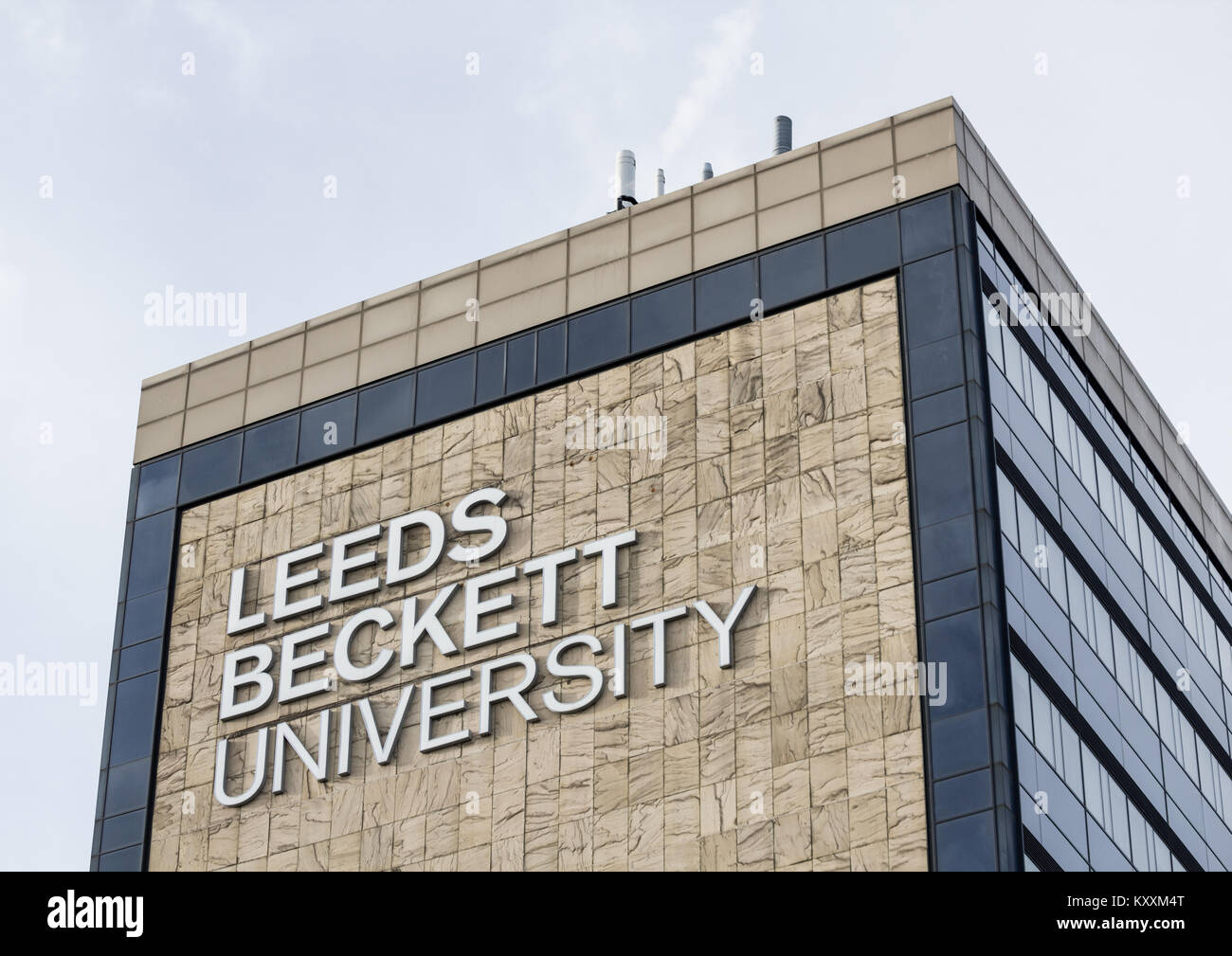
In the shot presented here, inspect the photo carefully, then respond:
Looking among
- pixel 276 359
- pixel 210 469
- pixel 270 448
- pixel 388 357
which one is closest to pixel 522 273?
pixel 388 357

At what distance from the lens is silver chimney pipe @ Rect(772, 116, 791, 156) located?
5953 cm

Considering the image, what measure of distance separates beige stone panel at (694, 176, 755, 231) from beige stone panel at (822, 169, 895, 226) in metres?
1.98

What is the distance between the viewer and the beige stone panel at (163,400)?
62281 millimetres

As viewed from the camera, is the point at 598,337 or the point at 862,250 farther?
the point at 598,337

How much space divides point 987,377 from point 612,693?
10.2 metres

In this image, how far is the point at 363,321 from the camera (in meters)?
59.9

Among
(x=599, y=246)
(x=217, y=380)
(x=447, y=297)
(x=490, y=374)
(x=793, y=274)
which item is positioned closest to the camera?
(x=793, y=274)

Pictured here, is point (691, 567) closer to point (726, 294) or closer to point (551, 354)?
point (726, 294)

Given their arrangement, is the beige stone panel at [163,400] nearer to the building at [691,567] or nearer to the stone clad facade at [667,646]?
the building at [691,567]

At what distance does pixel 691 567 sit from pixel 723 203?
9.33 m

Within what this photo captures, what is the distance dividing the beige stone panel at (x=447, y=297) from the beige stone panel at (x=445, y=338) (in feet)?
0.77

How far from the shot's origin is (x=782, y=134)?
197ft

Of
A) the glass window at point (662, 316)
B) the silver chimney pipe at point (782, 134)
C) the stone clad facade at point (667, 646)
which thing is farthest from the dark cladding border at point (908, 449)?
Result: the silver chimney pipe at point (782, 134)
